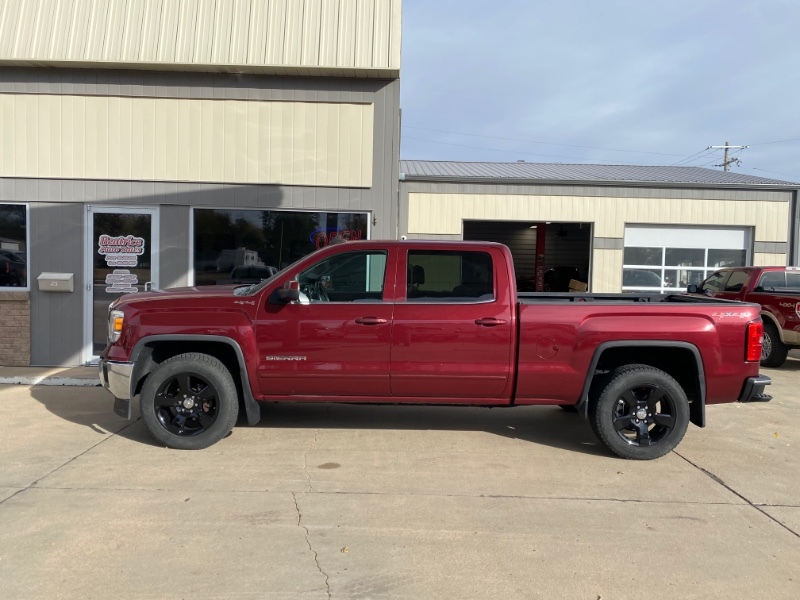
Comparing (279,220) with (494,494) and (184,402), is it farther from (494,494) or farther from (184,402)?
(494,494)

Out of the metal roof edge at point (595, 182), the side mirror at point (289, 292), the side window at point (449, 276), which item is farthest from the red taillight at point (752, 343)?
the metal roof edge at point (595, 182)

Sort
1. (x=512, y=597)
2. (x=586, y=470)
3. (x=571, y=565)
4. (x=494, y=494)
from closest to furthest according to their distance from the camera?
(x=512, y=597) → (x=571, y=565) → (x=494, y=494) → (x=586, y=470)

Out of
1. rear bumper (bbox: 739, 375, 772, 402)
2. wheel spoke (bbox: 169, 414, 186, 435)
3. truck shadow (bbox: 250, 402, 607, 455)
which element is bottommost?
truck shadow (bbox: 250, 402, 607, 455)

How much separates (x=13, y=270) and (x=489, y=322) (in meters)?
7.77

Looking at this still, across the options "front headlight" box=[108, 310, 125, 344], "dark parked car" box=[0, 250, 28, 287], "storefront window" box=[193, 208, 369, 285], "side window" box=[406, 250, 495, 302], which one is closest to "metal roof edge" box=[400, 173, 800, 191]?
"storefront window" box=[193, 208, 369, 285]

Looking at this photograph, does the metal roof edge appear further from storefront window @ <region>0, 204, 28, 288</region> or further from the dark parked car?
the dark parked car

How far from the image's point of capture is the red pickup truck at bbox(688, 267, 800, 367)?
1036 centimetres

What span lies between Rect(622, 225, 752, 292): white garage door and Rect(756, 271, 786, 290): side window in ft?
14.9

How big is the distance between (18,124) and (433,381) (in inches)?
309

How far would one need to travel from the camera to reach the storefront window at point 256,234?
30.8 feet

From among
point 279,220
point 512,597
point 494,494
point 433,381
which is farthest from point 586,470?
point 279,220

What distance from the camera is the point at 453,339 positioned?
537 cm

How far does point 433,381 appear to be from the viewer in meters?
5.44

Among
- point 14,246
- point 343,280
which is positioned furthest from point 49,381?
point 343,280
